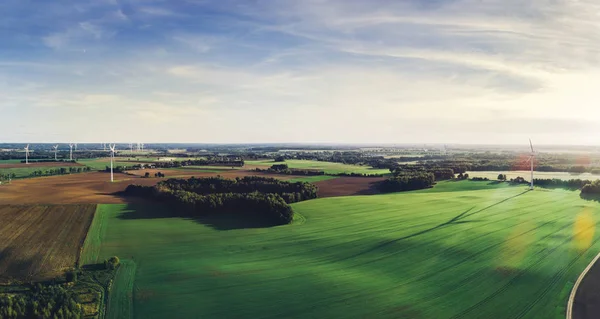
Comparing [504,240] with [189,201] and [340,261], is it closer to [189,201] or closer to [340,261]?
[340,261]

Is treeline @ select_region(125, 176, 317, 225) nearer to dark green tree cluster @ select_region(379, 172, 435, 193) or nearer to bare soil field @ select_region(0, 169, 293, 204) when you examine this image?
bare soil field @ select_region(0, 169, 293, 204)

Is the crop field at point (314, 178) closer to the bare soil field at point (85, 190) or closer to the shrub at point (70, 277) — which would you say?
the bare soil field at point (85, 190)

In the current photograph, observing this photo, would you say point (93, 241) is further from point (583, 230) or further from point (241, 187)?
point (583, 230)

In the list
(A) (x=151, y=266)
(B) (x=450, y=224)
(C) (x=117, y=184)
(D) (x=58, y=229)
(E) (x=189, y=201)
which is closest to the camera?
(A) (x=151, y=266)

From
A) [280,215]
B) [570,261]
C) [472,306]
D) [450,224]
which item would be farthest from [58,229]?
[570,261]

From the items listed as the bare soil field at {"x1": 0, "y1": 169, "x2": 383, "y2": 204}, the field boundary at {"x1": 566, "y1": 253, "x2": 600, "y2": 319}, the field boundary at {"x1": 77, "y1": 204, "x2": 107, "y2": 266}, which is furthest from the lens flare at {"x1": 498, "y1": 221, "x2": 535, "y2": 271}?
the bare soil field at {"x1": 0, "y1": 169, "x2": 383, "y2": 204}

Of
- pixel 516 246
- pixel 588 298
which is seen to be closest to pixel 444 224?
pixel 516 246

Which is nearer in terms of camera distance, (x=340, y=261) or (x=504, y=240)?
(x=340, y=261)
